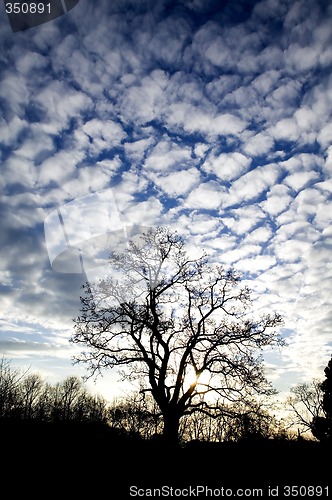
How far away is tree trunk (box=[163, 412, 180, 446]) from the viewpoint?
12.6 m

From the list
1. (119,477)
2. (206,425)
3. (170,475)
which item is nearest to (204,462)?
(170,475)

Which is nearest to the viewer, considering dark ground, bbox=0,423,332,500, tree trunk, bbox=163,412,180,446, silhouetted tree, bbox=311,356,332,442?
dark ground, bbox=0,423,332,500

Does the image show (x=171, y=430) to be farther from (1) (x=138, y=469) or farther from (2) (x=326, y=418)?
(2) (x=326, y=418)

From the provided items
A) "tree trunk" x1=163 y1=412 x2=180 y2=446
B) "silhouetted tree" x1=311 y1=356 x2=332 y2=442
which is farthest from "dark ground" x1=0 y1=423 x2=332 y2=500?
"silhouetted tree" x1=311 y1=356 x2=332 y2=442

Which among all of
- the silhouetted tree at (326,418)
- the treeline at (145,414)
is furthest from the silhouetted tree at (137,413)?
the silhouetted tree at (326,418)

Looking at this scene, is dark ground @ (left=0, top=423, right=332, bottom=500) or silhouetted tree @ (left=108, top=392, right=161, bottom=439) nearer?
dark ground @ (left=0, top=423, right=332, bottom=500)

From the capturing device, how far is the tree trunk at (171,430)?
12625mm

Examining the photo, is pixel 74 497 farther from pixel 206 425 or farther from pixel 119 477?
pixel 206 425

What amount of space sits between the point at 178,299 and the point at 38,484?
35.7ft

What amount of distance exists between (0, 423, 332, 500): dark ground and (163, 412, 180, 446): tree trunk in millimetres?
1080

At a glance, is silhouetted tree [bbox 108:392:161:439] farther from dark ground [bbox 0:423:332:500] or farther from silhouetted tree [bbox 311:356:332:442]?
silhouetted tree [bbox 311:356:332:442]

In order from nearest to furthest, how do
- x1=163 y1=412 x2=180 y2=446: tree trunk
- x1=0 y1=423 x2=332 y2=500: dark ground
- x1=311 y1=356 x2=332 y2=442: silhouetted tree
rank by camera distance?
x1=0 y1=423 x2=332 y2=500: dark ground → x1=163 y1=412 x2=180 y2=446: tree trunk → x1=311 y1=356 x2=332 y2=442: silhouetted tree

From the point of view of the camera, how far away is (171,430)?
1311 cm

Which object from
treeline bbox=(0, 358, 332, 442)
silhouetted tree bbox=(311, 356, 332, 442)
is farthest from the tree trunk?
silhouetted tree bbox=(311, 356, 332, 442)
